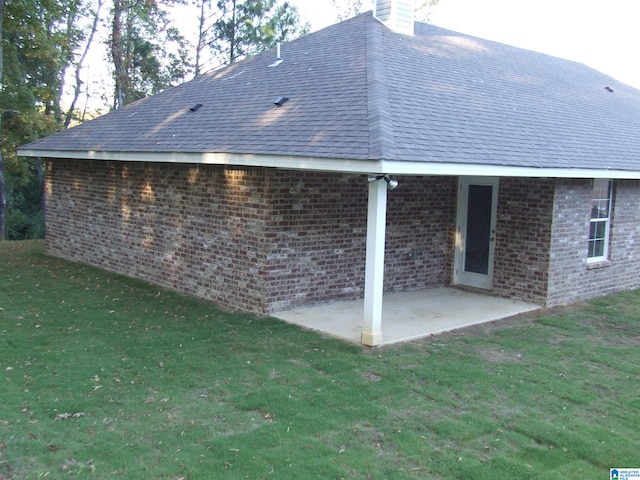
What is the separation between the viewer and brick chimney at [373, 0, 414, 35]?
12.4 meters

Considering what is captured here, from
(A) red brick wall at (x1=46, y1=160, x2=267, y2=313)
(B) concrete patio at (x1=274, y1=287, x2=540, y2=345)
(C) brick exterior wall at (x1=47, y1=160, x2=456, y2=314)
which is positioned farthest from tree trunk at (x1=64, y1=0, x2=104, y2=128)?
(B) concrete patio at (x1=274, y1=287, x2=540, y2=345)

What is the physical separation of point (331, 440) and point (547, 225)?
644cm

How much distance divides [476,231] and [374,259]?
4.61 metres

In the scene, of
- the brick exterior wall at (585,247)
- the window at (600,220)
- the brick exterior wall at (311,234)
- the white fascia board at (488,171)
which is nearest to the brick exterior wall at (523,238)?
the brick exterior wall at (311,234)

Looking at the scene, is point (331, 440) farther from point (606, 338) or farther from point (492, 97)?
point (492, 97)

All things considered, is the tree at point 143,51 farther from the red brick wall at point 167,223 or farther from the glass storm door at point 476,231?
the glass storm door at point 476,231

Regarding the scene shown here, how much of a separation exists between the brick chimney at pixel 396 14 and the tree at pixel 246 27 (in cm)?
1702

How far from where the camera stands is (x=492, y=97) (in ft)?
35.9

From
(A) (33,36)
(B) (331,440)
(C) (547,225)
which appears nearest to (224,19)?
(A) (33,36)

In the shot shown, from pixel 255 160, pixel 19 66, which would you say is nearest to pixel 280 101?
pixel 255 160

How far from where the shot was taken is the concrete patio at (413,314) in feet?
27.7

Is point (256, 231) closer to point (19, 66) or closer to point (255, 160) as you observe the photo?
point (255, 160)

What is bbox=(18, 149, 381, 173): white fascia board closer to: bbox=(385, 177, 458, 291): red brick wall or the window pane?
bbox=(385, 177, 458, 291): red brick wall

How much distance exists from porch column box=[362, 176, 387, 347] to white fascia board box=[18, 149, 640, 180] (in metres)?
0.33
